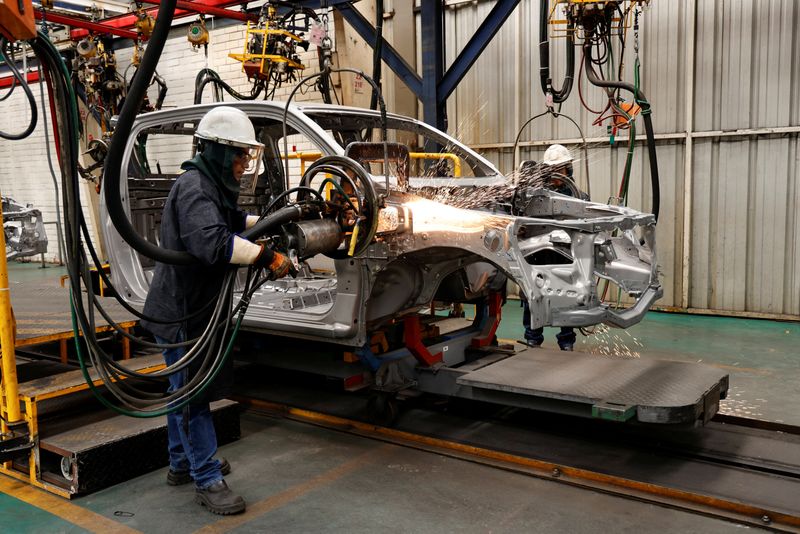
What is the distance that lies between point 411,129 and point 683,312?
184 inches

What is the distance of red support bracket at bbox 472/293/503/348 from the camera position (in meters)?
4.96

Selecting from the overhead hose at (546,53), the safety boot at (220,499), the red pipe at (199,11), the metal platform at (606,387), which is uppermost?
the red pipe at (199,11)

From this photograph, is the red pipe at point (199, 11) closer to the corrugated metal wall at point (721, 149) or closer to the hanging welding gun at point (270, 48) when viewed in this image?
the hanging welding gun at point (270, 48)

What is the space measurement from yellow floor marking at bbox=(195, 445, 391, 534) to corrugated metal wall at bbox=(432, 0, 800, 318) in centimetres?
548

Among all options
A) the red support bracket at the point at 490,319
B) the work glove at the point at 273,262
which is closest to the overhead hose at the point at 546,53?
the red support bracket at the point at 490,319

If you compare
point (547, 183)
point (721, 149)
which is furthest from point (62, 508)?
point (721, 149)

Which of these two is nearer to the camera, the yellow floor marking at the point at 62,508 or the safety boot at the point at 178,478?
the yellow floor marking at the point at 62,508

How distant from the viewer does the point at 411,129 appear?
5133 millimetres

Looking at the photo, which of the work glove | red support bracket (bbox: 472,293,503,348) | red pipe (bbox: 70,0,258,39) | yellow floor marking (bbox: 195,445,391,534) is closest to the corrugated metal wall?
red support bracket (bbox: 472,293,503,348)

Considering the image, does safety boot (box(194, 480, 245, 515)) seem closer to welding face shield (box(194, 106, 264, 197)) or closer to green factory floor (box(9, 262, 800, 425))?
welding face shield (box(194, 106, 264, 197))

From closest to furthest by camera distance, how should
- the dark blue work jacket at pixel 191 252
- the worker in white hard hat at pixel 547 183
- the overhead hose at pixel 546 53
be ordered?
the dark blue work jacket at pixel 191 252 → the worker in white hard hat at pixel 547 183 → the overhead hose at pixel 546 53

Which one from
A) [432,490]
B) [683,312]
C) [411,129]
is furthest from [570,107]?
[432,490]

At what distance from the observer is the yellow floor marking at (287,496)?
311cm

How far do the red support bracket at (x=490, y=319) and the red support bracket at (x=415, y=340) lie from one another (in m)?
0.66
